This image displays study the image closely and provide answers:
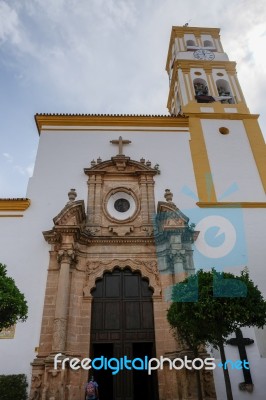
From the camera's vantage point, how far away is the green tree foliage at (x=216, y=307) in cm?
635

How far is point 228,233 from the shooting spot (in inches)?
410

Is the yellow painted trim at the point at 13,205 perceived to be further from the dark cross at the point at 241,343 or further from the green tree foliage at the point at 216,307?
the dark cross at the point at 241,343

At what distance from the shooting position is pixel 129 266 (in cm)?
969

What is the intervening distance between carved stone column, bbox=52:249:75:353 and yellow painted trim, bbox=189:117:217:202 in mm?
4804

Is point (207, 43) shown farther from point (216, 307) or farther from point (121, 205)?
point (216, 307)

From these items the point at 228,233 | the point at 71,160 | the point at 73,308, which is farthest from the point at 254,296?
the point at 71,160

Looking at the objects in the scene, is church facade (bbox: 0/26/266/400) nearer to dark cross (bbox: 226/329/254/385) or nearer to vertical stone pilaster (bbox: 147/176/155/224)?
vertical stone pilaster (bbox: 147/176/155/224)

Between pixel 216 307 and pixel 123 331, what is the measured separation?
3366 mm

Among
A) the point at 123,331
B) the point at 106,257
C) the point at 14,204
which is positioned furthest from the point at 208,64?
the point at 123,331

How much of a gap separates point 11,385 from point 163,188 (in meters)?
7.01

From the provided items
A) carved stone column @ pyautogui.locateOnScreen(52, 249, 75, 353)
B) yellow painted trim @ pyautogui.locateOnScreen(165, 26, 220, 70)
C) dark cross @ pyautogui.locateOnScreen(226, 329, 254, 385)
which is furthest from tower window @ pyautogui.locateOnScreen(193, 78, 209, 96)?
dark cross @ pyautogui.locateOnScreen(226, 329, 254, 385)

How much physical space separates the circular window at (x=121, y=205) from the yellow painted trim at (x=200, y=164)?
7.94 ft

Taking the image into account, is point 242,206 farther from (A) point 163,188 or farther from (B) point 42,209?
(B) point 42,209

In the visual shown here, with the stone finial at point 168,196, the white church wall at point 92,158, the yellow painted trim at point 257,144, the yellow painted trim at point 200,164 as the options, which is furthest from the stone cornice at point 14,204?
the yellow painted trim at point 257,144
